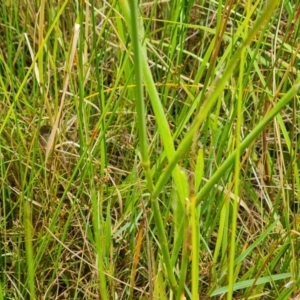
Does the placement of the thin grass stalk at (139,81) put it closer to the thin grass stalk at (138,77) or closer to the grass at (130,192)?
the thin grass stalk at (138,77)

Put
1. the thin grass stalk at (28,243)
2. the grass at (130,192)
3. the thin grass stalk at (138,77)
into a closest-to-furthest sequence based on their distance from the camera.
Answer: the thin grass stalk at (138,77) → the thin grass stalk at (28,243) → the grass at (130,192)

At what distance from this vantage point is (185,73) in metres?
1.20

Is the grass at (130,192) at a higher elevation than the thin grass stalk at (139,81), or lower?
lower

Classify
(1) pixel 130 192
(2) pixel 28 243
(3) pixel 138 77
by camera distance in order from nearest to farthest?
1. (3) pixel 138 77
2. (2) pixel 28 243
3. (1) pixel 130 192

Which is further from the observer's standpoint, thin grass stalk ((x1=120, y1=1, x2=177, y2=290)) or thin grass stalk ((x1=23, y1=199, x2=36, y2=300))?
thin grass stalk ((x1=23, y1=199, x2=36, y2=300))

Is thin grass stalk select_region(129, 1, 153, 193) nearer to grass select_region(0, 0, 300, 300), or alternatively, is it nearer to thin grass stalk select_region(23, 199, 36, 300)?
A: thin grass stalk select_region(23, 199, 36, 300)

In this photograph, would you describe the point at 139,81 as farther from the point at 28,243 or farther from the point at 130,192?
the point at 130,192

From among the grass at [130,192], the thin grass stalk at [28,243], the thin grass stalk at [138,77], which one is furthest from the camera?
the grass at [130,192]

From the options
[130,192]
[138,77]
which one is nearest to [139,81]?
[138,77]

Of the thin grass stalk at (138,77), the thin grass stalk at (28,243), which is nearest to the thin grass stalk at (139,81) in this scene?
the thin grass stalk at (138,77)

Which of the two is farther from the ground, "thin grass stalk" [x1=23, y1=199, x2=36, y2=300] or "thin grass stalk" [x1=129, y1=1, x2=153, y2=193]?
"thin grass stalk" [x1=129, y1=1, x2=153, y2=193]

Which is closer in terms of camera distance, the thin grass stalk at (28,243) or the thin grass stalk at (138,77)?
the thin grass stalk at (138,77)

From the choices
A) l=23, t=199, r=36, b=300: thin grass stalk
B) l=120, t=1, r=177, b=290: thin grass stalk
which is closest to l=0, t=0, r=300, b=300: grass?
l=23, t=199, r=36, b=300: thin grass stalk

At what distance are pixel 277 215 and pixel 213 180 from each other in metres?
0.48
